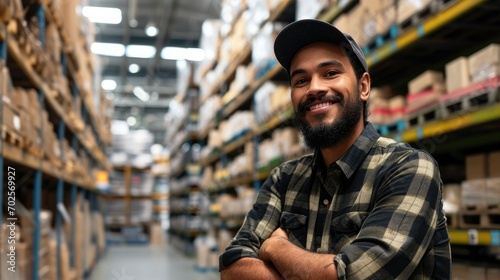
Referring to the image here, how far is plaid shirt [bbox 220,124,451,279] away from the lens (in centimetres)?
161

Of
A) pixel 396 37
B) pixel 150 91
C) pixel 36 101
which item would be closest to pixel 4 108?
pixel 36 101

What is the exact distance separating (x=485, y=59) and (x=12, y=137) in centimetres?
297

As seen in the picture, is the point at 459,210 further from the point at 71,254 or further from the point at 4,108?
the point at 71,254

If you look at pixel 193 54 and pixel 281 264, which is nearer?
pixel 281 264

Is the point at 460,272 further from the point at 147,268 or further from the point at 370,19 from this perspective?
the point at 147,268

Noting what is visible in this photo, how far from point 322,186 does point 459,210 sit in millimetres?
1483

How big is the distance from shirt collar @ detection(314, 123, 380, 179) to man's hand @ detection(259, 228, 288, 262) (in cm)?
35

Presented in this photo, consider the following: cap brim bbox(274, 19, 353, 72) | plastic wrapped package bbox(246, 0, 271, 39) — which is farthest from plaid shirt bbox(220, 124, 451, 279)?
plastic wrapped package bbox(246, 0, 271, 39)

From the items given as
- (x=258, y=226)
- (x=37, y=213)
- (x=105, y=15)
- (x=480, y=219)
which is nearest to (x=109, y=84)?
(x=105, y=15)

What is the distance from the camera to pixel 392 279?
1.60 meters

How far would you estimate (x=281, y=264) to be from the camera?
184 cm

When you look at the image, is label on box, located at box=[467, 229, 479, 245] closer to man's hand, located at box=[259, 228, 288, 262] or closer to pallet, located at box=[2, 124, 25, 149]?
man's hand, located at box=[259, 228, 288, 262]

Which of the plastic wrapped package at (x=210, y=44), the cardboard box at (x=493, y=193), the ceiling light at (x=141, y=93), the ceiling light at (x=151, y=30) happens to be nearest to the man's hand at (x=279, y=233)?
the cardboard box at (x=493, y=193)

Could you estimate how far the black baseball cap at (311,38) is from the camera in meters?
1.98
